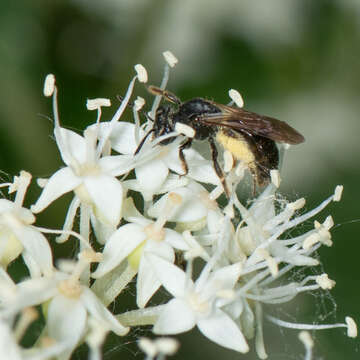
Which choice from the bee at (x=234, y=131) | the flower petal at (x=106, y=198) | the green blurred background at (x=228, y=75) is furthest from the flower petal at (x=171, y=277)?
the green blurred background at (x=228, y=75)

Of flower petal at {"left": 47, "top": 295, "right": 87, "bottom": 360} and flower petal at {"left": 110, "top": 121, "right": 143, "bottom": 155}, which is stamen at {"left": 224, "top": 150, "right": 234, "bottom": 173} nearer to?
flower petal at {"left": 110, "top": 121, "right": 143, "bottom": 155}

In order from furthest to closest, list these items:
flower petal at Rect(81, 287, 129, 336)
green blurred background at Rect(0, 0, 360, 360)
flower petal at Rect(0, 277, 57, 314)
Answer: green blurred background at Rect(0, 0, 360, 360), flower petal at Rect(81, 287, 129, 336), flower petal at Rect(0, 277, 57, 314)

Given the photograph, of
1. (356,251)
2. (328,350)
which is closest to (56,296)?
(328,350)

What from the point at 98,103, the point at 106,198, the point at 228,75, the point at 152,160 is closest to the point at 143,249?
the point at 106,198

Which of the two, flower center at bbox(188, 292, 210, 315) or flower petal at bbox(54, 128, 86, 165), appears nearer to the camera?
flower center at bbox(188, 292, 210, 315)

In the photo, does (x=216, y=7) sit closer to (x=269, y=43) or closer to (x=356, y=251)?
(x=269, y=43)

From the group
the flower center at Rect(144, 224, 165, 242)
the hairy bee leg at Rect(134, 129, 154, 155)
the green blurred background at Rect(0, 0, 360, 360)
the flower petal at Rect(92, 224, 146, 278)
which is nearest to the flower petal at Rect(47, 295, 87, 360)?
the flower petal at Rect(92, 224, 146, 278)

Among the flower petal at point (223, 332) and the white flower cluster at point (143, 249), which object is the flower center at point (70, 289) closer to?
the white flower cluster at point (143, 249)

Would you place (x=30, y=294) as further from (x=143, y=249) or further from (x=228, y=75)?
(x=228, y=75)
